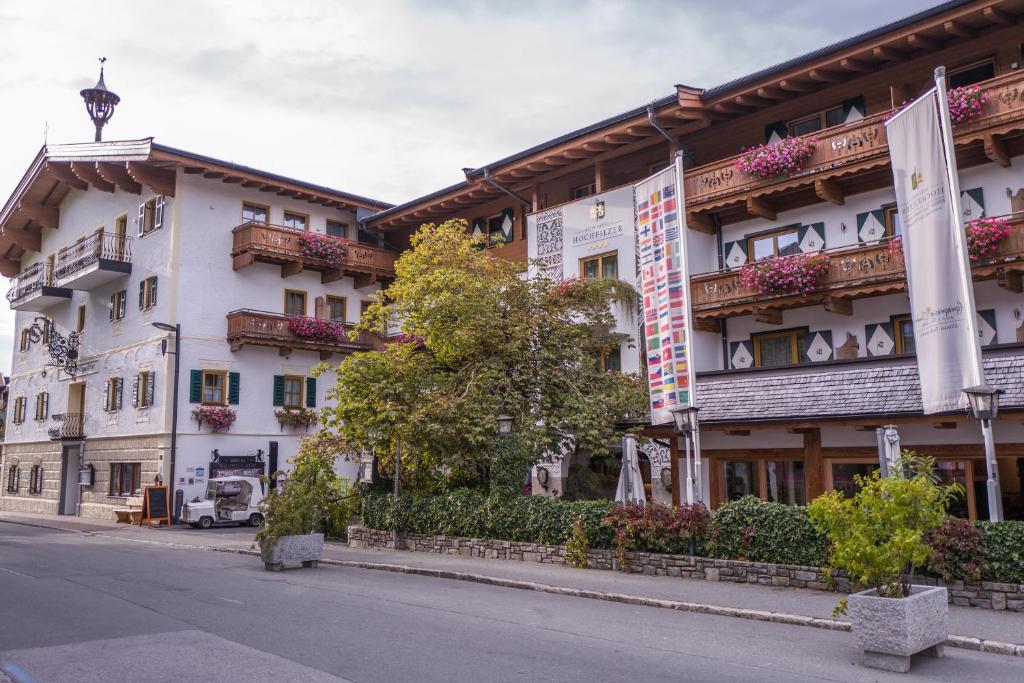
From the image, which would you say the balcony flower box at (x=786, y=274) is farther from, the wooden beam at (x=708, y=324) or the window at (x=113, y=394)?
the window at (x=113, y=394)

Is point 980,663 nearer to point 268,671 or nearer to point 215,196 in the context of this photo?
point 268,671

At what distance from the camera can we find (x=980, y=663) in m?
8.87

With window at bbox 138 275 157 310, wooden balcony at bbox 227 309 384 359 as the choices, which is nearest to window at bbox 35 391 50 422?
window at bbox 138 275 157 310

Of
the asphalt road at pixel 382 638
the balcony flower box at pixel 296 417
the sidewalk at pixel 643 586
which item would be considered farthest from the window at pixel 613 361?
the balcony flower box at pixel 296 417

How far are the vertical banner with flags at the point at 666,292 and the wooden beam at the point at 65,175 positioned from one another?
30038 mm

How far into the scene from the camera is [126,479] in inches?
1325

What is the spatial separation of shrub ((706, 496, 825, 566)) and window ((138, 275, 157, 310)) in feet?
83.4

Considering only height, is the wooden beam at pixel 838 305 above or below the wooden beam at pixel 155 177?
below

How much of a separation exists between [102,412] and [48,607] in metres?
26.5

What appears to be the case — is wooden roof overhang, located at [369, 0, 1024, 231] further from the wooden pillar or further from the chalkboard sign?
the chalkboard sign

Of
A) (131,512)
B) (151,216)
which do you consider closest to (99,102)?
(151,216)

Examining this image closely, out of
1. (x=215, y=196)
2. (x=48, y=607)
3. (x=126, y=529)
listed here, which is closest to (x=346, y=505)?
(x=126, y=529)

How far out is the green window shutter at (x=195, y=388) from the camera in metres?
31.9

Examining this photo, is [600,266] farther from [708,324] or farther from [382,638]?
[382,638]
